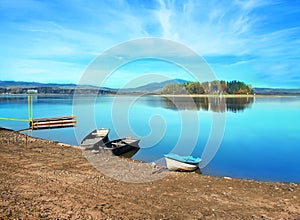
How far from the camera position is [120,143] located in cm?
1800

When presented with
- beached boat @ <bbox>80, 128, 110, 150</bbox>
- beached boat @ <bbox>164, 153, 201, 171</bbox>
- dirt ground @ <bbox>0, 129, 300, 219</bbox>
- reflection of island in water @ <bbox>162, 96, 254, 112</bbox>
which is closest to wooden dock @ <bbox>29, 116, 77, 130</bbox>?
beached boat @ <bbox>80, 128, 110, 150</bbox>

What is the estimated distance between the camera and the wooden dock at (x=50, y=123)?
96.1 ft

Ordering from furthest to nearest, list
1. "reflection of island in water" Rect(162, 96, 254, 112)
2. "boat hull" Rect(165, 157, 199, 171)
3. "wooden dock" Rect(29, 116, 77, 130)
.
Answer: "reflection of island in water" Rect(162, 96, 254, 112) → "wooden dock" Rect(29, 116, 77, 130) → "boat hull" Rect(165, 157, 199, 171)

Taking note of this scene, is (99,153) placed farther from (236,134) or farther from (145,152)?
(236,134)

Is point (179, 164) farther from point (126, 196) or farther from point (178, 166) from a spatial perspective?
point (126, 196)

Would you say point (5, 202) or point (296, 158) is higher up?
point (5, 202)

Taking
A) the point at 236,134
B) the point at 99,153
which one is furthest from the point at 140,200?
the point at 236,134

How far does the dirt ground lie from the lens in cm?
718

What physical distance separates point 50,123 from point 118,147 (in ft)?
55.2

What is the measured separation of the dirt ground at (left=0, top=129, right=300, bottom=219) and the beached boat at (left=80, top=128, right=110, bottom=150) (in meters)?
3.85

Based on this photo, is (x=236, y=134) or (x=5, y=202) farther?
(x=236, y=134)

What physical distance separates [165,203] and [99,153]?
802 centimetres

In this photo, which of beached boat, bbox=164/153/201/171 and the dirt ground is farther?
beached boat, bbox=164/153/201/171

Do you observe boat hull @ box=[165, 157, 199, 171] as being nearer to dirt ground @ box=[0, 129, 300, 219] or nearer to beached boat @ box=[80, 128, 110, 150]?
dirt ground @ box=[0, 129, 300, 219]
